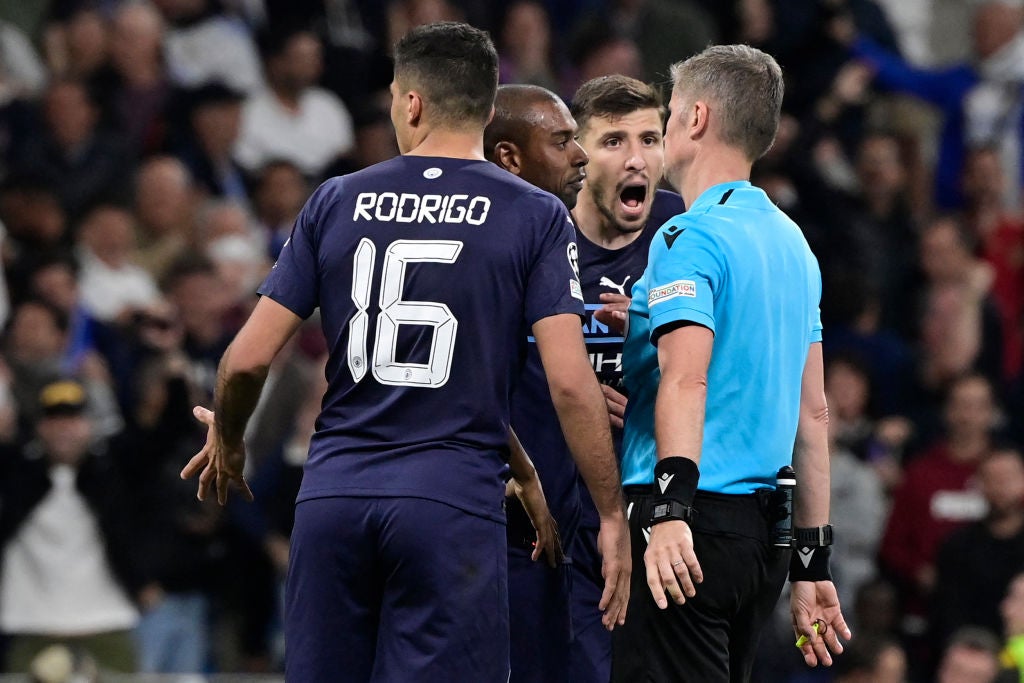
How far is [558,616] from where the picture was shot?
543cm

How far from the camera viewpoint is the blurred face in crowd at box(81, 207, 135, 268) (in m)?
9.99

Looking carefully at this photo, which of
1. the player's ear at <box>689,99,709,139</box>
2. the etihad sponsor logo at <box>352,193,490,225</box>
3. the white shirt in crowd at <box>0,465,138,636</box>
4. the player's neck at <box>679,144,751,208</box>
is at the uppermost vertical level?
the player's ear at <box>689,99,709,139</box>

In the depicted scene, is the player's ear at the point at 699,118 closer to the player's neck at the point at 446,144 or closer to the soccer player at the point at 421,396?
the soccer player at the point at 421,396

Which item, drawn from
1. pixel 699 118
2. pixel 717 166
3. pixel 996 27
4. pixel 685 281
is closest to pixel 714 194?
pixel 717 166

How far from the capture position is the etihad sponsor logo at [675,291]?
4676 millimetres

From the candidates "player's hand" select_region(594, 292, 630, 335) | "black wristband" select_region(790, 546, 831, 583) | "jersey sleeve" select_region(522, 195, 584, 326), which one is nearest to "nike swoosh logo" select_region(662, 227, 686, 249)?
"jersey sleeve" select_region(522, 195, 584, 326)

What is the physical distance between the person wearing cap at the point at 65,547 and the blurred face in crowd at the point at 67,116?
7.09 feet

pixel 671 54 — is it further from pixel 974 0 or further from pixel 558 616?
pixel 558 616

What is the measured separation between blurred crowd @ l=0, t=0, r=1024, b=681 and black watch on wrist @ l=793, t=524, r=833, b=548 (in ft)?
13.7

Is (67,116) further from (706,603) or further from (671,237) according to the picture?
(706,603)

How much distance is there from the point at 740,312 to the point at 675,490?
542 millimetres

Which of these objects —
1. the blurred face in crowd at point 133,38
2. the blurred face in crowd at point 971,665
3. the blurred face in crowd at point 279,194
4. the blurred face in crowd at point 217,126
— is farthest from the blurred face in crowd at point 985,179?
the blurred face in crowd at point 133,38

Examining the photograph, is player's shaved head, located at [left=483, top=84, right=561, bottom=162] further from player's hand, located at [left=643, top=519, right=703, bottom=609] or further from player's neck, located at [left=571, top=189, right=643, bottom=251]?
player's hand, located at [left=643, top=519, right=703, bottom=609]

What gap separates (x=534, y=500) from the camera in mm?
5164
